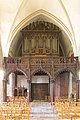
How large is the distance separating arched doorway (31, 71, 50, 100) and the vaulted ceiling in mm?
5737

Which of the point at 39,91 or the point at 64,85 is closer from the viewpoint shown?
the point at 64,85

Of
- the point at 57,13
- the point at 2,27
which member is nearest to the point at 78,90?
the point at 57,13

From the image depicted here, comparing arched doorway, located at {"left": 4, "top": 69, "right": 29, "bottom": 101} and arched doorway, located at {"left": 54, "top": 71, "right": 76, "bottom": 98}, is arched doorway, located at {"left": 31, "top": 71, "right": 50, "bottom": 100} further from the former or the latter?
arched doorway, located at {"left": 54, "top": 71, "right": 76, "bottom": 98}

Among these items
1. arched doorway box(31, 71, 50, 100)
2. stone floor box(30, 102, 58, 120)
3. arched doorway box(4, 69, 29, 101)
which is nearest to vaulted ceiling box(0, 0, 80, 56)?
arched doorway box(4, 69, 29, 101)

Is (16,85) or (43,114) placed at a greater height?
(16,85)

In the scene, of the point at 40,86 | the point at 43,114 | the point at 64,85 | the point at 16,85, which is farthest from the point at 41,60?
the point at 43,114

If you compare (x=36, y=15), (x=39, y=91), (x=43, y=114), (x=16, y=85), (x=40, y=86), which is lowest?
(x=43, y=114)

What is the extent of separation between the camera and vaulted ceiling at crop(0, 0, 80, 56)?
2175cm

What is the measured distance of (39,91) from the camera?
30.2 m

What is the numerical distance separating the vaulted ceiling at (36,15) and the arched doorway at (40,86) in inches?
226

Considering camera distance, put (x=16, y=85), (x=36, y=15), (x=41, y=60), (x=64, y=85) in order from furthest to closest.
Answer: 1. (x=16, y=85)
2. (x=64, y=85)
3. (x=36, y=15)
4. (x=41, y=60)

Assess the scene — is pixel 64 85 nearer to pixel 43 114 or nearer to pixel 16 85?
pixel 16 85

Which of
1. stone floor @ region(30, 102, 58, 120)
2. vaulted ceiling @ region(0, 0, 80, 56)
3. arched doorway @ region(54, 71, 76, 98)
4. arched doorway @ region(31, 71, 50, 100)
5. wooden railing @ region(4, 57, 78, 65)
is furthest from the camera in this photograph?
arched doorway @ region(31, 71, 50, 100)

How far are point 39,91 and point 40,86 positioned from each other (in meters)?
0.59
